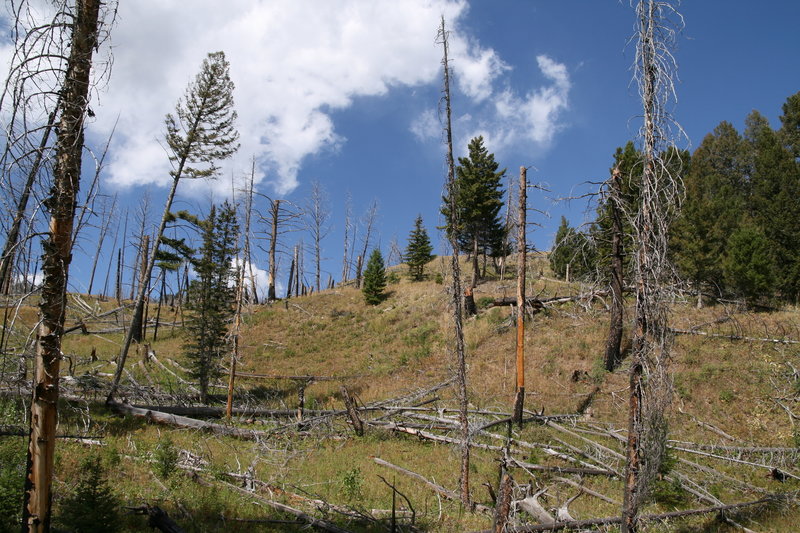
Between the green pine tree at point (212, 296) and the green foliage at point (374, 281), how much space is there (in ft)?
61.5

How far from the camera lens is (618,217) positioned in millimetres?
8391

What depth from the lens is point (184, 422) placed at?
14.0 meters

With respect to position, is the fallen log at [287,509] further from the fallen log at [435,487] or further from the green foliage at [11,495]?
the green foliage at [11,495]

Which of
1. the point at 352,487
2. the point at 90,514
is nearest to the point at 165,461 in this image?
the point at 90,514

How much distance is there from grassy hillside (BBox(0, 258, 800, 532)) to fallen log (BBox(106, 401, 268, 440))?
0.28 metres

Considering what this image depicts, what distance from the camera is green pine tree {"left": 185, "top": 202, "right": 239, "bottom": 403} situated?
63.3 ft

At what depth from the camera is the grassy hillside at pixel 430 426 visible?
30.1 ft

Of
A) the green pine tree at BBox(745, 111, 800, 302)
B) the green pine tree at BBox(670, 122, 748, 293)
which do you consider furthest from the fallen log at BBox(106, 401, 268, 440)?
the green pine tree at BBox(745, 111, 800, 302)

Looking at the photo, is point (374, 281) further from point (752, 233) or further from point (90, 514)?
point (90, 514)

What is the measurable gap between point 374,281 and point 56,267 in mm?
34617

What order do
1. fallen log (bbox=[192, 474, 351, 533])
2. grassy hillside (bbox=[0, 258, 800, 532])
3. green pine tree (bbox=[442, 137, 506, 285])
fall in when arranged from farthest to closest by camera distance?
1. green pine tree (bbox=[442, 137, 506, 285])
2. grassy hillside (bbox=[0, 258, 800, 532])
3. fallen log (bbox=[192, 474, 351, 533])

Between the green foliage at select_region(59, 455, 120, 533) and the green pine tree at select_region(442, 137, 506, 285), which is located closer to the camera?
the green foliage at select_region(59, 455, 120, 533)

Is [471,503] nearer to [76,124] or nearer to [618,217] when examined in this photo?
[618,217]

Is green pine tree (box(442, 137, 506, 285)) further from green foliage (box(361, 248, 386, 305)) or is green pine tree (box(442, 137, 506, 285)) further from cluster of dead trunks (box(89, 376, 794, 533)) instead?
cluster of dead trunks (box(89, 376, 794, 533))
